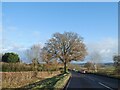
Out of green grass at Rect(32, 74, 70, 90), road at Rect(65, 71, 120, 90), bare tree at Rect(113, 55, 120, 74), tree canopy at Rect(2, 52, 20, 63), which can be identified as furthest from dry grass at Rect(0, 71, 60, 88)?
bare tree at Rect(113, 55, 120, 74)

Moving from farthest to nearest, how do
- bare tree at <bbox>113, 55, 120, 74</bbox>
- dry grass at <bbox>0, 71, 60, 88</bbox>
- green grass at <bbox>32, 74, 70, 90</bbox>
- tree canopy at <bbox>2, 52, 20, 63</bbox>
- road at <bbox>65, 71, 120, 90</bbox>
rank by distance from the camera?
tree canopy at <bbox>2, 52, 20, 63</bbox>, bare tree at <bbox>113, 55, 120, 74</bbox>, dry grass at <bbox>0, 71, 60, 88</bbox>, road at <bbox>65, 71, 120, 90</bbox>, green grass at <bbox>32, 74, 70, 90</bbox>

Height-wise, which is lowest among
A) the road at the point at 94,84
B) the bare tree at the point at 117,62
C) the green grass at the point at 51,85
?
the road at the point at 94,84

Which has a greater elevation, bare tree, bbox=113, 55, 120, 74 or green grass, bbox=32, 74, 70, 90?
bare tree, bbox=113, 55, 120, 74

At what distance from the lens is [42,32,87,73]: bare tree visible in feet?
252

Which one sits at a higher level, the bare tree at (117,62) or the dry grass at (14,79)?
the bare tree at (117,62)

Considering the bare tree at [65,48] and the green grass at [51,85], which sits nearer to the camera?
the green grass at [51,85]

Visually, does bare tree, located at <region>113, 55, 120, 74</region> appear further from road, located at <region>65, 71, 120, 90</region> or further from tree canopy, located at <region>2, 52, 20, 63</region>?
tree canopy, located at <region>2, 52, 20, 63</region>

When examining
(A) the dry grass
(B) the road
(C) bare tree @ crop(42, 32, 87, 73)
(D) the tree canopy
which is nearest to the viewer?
(B) the road

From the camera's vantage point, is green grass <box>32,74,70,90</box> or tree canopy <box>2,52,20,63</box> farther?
tree canopy <box>2,52,20,63</box>

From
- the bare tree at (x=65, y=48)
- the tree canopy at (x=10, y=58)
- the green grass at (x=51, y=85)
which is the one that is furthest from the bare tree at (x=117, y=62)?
the green grass at (x=51, y=85)

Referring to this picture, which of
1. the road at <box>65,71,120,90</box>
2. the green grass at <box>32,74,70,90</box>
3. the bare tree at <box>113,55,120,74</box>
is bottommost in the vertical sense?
the road at <box>65,71,120,90</box>

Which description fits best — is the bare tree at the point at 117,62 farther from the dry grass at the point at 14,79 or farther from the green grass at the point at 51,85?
the green grass at the point at 51,85

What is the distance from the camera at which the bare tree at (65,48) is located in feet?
252

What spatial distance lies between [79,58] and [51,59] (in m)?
7.51
